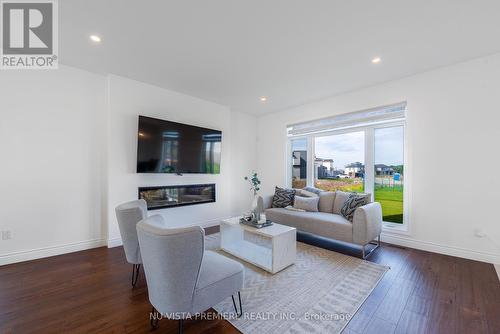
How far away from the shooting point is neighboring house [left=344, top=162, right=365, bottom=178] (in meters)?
4.05

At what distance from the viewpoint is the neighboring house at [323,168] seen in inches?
180

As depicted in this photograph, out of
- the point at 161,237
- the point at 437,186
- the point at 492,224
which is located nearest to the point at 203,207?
the point at 161,237

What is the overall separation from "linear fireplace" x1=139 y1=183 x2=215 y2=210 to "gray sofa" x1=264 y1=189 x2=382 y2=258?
49.6 inches

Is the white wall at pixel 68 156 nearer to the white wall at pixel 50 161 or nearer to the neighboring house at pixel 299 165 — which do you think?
the white wall at pixel 50 161

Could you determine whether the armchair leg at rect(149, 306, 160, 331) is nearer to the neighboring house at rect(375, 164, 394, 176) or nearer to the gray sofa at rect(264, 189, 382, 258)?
the gray sofa at rect(264, 189, 382, 258)

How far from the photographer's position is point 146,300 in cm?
198

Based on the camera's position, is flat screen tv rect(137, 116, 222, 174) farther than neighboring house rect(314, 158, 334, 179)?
No

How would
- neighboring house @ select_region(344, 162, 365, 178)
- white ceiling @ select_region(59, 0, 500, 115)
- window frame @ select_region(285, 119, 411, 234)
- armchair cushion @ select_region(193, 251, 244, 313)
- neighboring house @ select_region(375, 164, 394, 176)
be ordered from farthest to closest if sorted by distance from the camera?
neighboring house @ select_region(344, 162, 365, 178) → neighboring house @ select_region(375, 164, 394, 176) → window frame @ select_region(285, 119, 411, 234) → white ceiling @ select_region(59, 0, 500, 115) → armchair cushion @ select_region(193, 251, 244, 313)

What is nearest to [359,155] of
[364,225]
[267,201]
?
[364,225]

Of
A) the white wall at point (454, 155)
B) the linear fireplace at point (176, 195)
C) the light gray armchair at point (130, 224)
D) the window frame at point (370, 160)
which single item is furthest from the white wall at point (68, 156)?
the white wall at point (454, 155)

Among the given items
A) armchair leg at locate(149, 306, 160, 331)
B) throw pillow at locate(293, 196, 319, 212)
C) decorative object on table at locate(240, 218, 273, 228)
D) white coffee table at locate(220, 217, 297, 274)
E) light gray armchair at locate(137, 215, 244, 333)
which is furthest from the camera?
throw pillow at locate(293, 196, 319, 212)

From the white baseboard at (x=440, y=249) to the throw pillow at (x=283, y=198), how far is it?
1.68 meters

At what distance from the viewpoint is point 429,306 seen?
6.15 ft

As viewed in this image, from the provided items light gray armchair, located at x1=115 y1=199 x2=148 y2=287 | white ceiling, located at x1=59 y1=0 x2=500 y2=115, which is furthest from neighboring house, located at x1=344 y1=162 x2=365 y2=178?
light gray armchair, located at x1=115 y1=199 x2=148 y2=287
